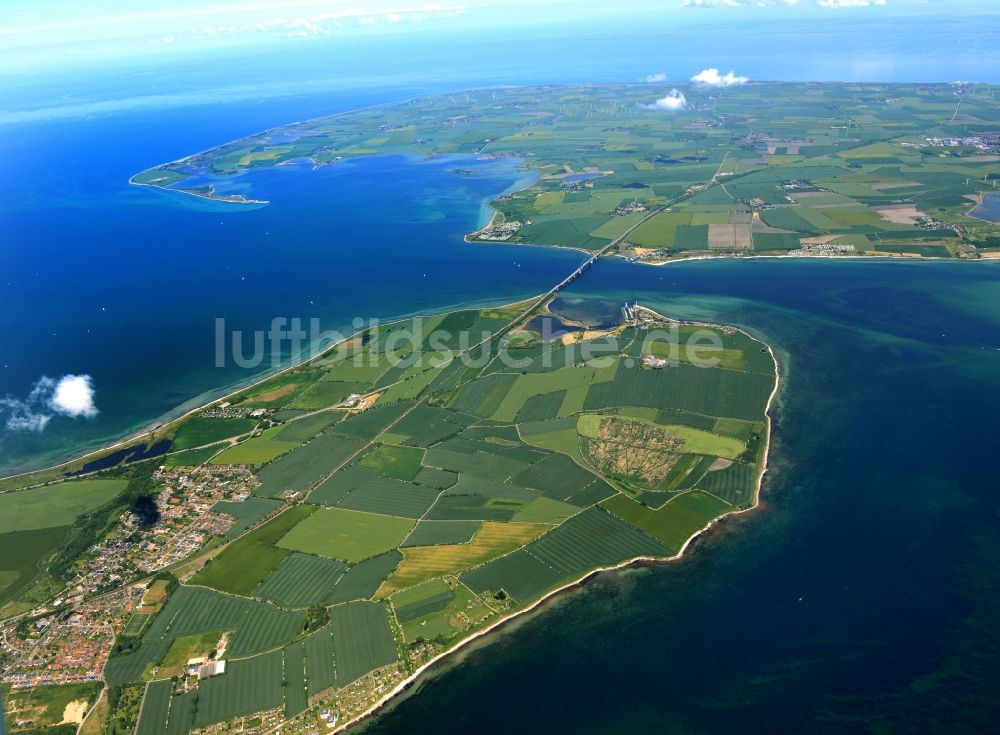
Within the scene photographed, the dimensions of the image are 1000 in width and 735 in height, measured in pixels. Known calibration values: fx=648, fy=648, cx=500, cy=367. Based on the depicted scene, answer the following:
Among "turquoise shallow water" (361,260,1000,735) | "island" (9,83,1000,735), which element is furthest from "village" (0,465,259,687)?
"turquoise shallow water" (361,260,1000,735)

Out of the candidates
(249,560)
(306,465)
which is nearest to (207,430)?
(306,465)

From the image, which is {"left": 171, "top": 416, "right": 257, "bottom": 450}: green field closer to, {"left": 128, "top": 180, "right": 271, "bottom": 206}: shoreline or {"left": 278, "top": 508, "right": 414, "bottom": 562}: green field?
{"left": 278, "top": 508, "right": 414, "bottom": 562}: green field

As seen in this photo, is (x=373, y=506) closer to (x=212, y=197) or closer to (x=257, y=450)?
(x=257, y=450)

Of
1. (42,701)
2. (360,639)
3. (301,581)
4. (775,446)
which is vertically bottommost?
(42,701)

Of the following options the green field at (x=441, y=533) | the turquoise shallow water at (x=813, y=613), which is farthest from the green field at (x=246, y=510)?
the turquoise shallow water at (x=813, y=613)

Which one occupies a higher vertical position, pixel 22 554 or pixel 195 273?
pixel 195 273

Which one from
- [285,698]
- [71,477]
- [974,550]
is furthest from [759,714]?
[71,477]

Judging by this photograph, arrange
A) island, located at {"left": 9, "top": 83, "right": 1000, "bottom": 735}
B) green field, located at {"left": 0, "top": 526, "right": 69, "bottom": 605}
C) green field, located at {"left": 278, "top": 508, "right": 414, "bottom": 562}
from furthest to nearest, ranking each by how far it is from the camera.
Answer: green field, located at {"left": 278, "top": 508, "right": 414, "bottom": 562} → green field, located at {"left": 0, "top": 526, "right": 69, "bottom": 605} → island, located at {"left": 9, "top": 83, "right": 1000, "bottom": 735}

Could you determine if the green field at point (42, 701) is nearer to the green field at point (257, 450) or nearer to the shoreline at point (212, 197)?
the green field at point (257, 450)
